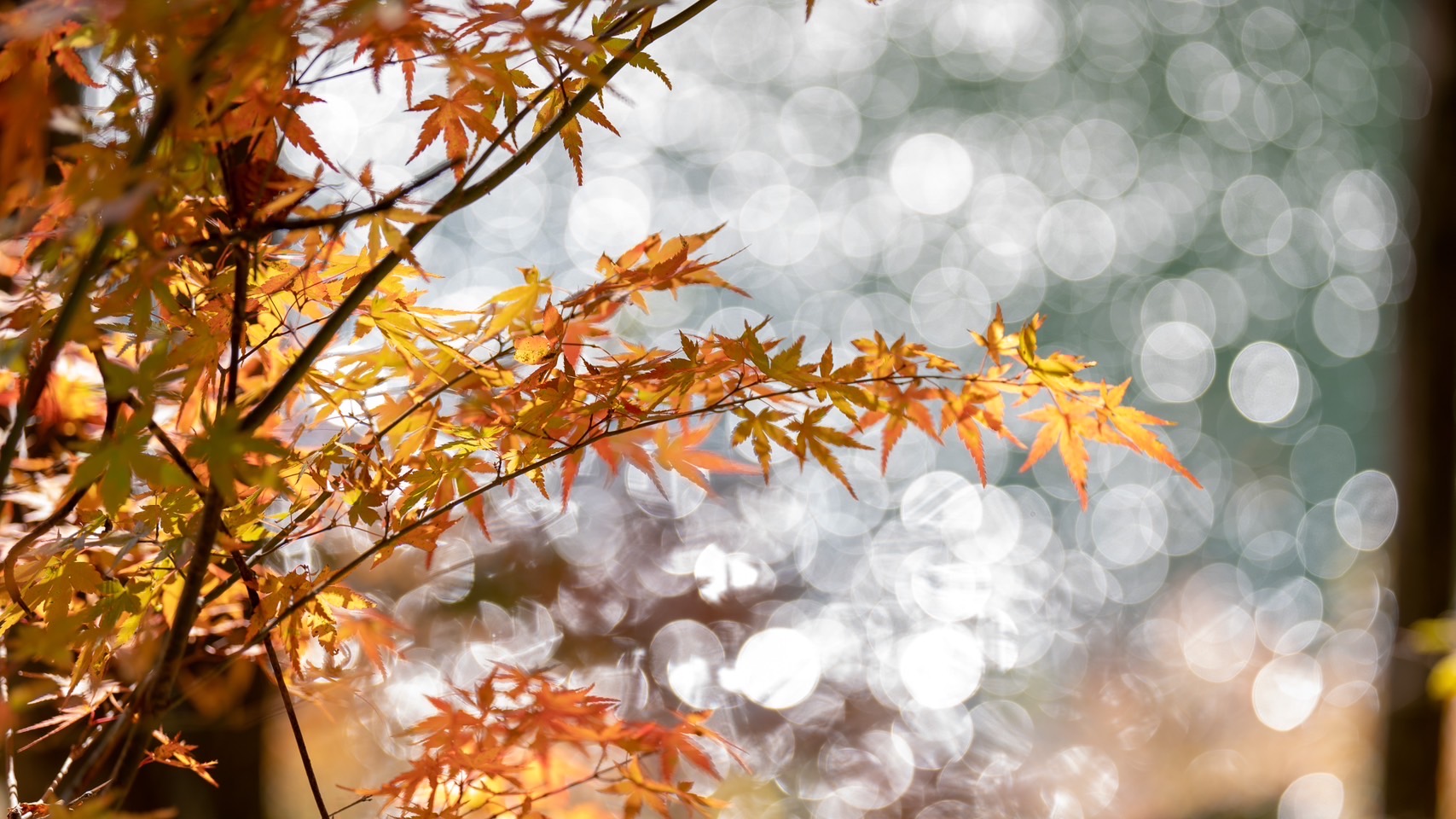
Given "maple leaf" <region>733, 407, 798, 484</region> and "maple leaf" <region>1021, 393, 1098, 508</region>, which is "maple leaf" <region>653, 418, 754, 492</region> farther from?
"maple leaf" <region>1021, 393, 1098, 508</region>

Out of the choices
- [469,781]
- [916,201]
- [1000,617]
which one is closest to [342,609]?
[469,781]

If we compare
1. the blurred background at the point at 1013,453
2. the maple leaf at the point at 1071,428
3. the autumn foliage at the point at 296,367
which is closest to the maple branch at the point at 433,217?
the autumn foliage at the point at 296,367

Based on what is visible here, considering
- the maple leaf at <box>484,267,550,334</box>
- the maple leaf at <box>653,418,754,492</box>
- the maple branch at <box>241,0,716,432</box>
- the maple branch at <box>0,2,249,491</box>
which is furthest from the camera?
the maple leaf at <box>653,418,754,492</box>

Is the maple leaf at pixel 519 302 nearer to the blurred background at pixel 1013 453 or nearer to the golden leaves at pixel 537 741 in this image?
the blurred background at pixel 1013 453

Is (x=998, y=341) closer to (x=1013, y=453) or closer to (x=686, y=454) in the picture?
(x=686, y=454)

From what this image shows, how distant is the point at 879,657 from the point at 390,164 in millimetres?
5067

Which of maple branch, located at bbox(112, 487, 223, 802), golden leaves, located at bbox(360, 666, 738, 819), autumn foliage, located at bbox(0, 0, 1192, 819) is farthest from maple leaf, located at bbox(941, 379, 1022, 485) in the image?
maple branch, located at bbox(112, 487, 223, 802)

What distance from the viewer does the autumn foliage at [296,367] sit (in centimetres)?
47

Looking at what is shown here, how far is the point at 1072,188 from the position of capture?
11.2 m

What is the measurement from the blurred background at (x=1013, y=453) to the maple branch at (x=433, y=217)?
0.45 ft

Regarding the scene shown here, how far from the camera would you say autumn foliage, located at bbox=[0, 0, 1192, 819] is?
0.47m

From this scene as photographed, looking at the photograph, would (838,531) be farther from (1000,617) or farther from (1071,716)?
(1071,716)

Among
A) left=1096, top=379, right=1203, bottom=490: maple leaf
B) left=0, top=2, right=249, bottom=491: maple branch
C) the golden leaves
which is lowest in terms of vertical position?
the golden leaves

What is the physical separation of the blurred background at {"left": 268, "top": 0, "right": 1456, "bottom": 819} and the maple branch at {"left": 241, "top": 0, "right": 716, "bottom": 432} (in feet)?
0.45
